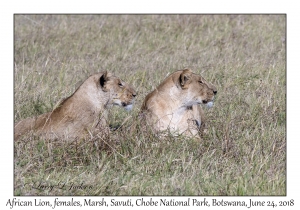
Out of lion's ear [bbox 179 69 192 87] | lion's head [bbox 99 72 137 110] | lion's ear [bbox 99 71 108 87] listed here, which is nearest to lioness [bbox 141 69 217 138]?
lion's ear [bbox 179 69 192 87]

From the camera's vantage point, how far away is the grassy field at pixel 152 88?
230 inches

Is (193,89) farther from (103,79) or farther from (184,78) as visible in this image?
(103,79)

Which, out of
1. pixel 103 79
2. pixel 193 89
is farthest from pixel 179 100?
pixel 103 79

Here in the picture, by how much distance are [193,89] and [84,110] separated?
1.11 meters

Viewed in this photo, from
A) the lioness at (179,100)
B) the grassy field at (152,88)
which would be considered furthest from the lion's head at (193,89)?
the grassy field at (152,88)

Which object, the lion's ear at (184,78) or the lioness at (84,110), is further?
the lion's ear at (184,78)

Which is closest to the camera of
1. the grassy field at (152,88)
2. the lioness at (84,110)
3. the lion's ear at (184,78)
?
the grassy field at (152,88)

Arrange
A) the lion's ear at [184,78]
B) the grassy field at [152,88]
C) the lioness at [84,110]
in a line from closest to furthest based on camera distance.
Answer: the grassy field at [152,88]
the lioness at [84,110]
the lion's ear at [184,78]

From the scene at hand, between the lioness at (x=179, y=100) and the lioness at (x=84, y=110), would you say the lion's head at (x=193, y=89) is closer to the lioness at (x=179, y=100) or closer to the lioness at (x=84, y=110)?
the lioness at (x=179, y=100)

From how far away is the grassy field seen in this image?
5.84 meters

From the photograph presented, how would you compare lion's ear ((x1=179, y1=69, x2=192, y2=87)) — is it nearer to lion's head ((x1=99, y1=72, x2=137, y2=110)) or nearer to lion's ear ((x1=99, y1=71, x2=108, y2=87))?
lion's head ((x1=99, y1=72, x2=137, y2=110))

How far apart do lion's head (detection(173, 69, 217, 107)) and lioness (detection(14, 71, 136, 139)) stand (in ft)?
1.68

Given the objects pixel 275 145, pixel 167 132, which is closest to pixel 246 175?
pixel 275 145
